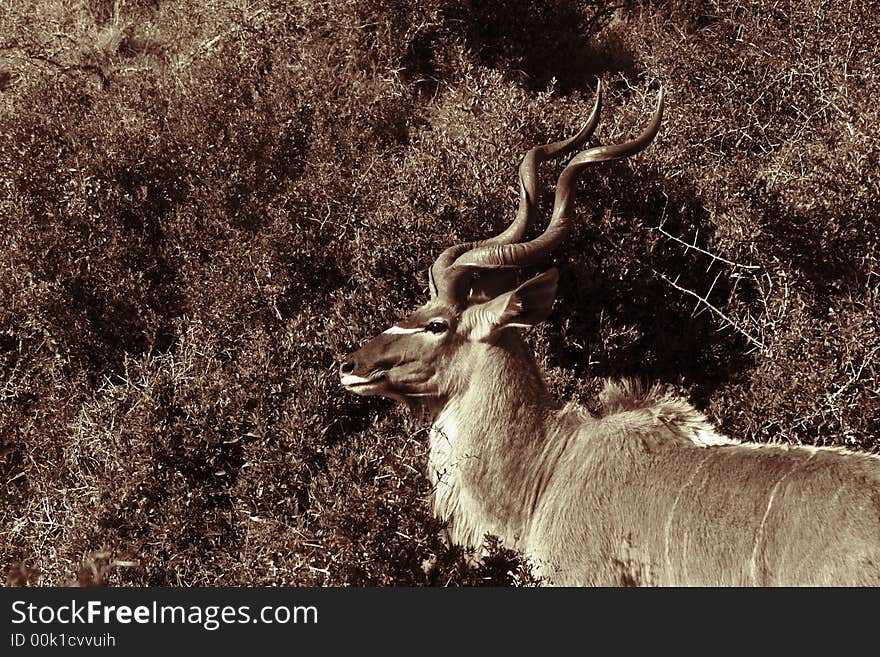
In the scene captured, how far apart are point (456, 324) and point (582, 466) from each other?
98 cm

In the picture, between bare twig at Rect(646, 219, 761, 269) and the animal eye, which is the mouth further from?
bare twig at Rect(646, 219, 761, 269)

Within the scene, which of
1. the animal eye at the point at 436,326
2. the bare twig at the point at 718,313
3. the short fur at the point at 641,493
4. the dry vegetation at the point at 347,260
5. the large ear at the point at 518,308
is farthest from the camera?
the bare twig at the point at 718,313

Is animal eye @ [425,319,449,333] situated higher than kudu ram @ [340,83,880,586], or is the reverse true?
animal eye @ [425,319,449,333]

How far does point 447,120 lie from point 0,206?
3.41m

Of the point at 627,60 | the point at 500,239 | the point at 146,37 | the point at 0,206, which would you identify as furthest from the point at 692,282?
the point at 146,37

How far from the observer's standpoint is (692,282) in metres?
6.45

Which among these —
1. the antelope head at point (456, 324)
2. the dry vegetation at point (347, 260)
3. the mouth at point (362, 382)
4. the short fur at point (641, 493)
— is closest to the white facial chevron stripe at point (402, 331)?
the antelope head at point (456, 324)

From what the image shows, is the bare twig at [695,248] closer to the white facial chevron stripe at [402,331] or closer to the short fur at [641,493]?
the short fur at [641,493]

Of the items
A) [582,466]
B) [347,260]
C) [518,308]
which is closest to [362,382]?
[518,308]

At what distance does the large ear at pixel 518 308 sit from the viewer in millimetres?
4785

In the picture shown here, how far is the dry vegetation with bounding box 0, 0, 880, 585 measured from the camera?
5.18 meters

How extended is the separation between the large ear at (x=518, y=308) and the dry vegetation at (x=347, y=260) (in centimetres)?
74

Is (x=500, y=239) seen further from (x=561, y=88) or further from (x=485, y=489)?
(x=561, y=88)

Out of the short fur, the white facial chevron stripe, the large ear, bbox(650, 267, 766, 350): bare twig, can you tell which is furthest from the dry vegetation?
the large ear
